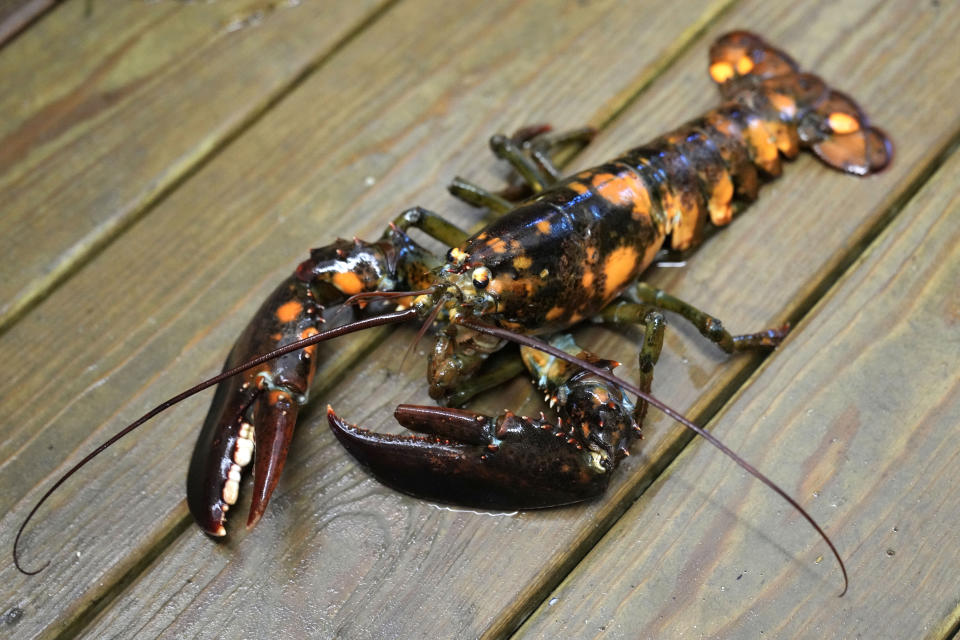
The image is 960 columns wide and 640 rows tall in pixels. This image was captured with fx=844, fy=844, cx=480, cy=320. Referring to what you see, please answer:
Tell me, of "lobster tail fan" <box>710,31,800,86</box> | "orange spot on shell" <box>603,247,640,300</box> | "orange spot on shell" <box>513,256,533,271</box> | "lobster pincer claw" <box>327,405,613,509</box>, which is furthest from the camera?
"lobster tail fan" <box>710,31,800,86</box>

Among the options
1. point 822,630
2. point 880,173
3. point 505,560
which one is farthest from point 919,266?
point 505,560

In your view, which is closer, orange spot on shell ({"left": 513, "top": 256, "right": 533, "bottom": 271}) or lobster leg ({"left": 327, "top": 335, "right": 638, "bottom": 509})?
lobster leg ({"left": 327, "top": 335, "right": 638, "bottom": 509})

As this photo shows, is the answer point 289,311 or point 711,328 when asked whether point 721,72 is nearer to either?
point 711,328

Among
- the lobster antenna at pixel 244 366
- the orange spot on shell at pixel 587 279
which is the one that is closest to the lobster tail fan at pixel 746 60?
the orange spot on shell at pixel 587 279

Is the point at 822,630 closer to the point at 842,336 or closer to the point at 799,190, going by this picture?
the point at 842,336

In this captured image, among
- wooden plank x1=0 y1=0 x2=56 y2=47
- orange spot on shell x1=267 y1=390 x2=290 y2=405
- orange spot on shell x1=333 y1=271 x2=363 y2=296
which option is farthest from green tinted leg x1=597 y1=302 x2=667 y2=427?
wooden plank x1=0 y1=0 x2=56 y2=47

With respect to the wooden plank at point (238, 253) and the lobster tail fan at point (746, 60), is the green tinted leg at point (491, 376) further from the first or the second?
the lobster tail fan at point (746, 60)

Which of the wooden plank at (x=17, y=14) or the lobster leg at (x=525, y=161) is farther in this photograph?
the wooden plank at (x=17, y=14)

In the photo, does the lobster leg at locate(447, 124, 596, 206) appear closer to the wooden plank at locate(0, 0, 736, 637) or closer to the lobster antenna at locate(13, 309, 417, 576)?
the wooden plank at locate(0, 0, 736, 637)
